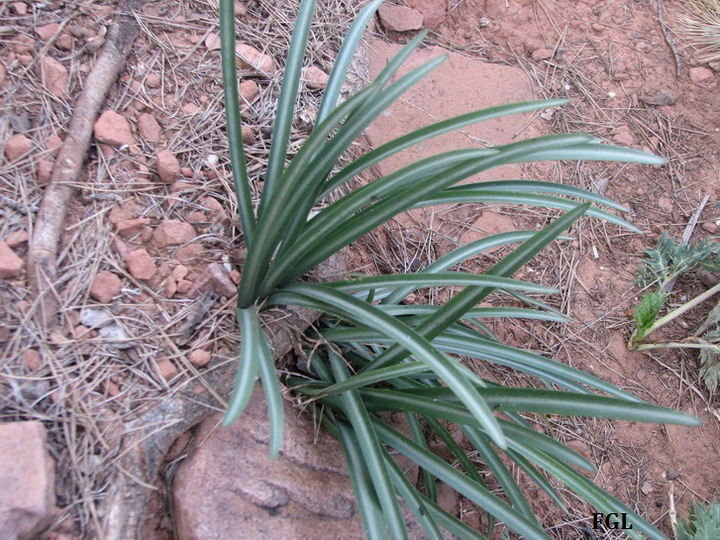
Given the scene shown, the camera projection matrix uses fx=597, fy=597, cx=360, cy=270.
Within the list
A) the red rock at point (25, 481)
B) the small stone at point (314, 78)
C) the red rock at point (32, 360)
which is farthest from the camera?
the small stone at point (314, 78)

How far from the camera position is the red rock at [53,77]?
126cm

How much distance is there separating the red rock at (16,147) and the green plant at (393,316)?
404 millimetres

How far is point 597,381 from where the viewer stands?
125cm

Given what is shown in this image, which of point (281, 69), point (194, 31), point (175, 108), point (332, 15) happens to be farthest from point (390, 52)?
point (175, 108)

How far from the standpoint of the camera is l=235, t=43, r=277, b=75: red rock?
1522mm

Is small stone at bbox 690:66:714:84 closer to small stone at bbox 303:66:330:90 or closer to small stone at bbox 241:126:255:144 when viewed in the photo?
small stone at bbox 303:66:330:90

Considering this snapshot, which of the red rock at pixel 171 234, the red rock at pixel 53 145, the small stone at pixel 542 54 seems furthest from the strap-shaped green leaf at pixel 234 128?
the small stone at pixel 542 54

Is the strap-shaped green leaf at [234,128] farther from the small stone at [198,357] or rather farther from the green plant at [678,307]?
the green plant at [678,307]

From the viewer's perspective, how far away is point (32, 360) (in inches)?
39.8

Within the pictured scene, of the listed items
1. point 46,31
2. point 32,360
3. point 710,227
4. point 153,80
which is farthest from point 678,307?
point 46,31

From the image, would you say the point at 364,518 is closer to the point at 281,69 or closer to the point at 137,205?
the point at 137,205

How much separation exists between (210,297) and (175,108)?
18.9 inches

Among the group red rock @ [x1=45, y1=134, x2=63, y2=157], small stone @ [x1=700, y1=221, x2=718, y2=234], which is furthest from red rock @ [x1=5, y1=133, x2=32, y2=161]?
small stone @ [x1=700, y1=221, x2=718, y2=234]

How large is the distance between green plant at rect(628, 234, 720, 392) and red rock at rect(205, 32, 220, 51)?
4.34ft
